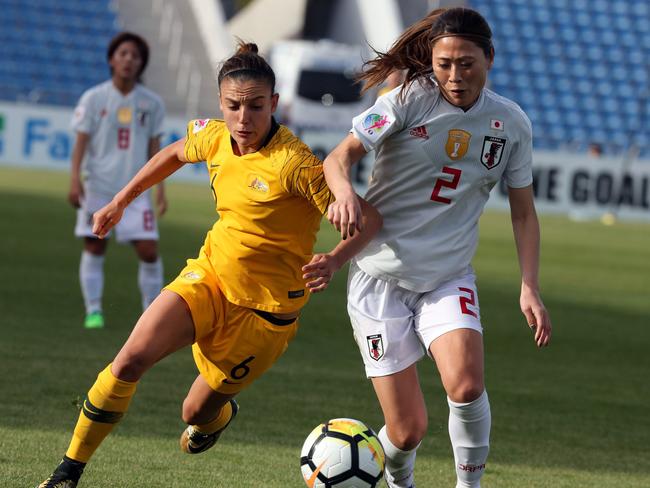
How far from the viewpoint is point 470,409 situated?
180 inches

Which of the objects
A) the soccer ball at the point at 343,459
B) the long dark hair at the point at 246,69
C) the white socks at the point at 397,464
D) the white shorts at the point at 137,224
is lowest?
the white shorts at the point at 137,224

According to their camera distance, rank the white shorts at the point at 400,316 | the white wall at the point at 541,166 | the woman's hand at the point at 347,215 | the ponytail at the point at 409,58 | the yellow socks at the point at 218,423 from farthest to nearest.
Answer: the white wall at the point at 541,166
the yellow socks at the point at 218,423
the ponytail at the point at 409,58
the white shorts at the point at 400,316
the woman's hand at the point at 347,215

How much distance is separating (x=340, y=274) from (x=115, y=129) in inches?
198

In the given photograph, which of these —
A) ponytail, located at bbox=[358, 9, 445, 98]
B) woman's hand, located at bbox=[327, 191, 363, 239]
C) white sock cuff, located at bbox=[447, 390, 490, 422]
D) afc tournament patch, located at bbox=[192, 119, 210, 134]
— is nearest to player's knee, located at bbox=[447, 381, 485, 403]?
white sock cuff, located at bbox=[447, 390, 490, 422]

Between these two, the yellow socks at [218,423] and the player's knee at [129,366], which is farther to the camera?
the yellow socks at [218,423]

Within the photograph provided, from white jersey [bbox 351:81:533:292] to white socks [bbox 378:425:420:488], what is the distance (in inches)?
24.6

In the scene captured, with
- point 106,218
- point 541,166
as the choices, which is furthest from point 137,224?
point 541,166

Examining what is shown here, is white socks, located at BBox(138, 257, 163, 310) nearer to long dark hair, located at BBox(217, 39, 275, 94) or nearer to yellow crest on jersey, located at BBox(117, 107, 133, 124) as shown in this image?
yellow crest on jersey, located at BBox(117, 107, 133, 124)

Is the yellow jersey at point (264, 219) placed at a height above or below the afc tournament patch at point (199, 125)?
below

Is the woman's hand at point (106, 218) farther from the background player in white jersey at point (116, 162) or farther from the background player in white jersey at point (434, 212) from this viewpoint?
the background player in white jersey at point (116, 162)

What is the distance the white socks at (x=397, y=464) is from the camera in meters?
4.84

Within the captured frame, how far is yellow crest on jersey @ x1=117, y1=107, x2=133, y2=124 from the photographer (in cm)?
945

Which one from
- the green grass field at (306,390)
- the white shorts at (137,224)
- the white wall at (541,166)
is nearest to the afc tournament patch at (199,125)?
the green grass field at (306,390)

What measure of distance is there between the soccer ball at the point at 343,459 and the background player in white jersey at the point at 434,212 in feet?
0.44
